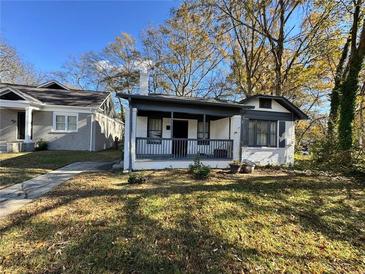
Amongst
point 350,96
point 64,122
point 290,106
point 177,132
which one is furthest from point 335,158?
point 64,122

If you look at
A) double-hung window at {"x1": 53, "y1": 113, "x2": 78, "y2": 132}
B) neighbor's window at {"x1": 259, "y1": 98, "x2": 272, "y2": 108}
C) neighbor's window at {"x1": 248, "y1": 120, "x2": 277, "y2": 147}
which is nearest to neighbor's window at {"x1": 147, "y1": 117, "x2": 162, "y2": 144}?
neighbor's window at {"x1": 248, "y1": 120, "x2": 277, "y2": 147}

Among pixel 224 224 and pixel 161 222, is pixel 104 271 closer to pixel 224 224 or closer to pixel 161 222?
pixel 161 222

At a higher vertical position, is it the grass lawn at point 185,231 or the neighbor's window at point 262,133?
the neighbor's window at point 262,133

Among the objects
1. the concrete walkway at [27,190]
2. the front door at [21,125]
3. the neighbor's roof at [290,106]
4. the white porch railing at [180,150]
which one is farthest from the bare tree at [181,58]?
the concrete walkway at [27,190]

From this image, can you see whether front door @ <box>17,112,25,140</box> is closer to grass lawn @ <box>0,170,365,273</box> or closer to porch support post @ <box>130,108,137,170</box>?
porch support post @ <box>130,108,137,170</box>

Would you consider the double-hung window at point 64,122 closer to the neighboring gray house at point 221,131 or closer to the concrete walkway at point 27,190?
the neighboring gray house at point 221,131

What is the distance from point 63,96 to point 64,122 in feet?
9.18

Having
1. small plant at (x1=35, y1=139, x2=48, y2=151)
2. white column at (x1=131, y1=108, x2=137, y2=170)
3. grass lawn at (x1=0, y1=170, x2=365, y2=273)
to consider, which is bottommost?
grass lawn at (x1=0, y1=170, x2=365, y2=273)

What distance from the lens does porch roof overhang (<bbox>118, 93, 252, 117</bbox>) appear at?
9.42 m

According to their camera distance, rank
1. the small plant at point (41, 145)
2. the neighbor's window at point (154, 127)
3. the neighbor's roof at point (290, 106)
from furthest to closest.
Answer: the small plant at point (41, 145), the neighbor's window at point (154, 127), the neighbor's roof at point (290, 106)

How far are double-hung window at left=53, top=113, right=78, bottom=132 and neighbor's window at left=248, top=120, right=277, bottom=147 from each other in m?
12.4

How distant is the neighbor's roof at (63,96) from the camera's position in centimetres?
1655

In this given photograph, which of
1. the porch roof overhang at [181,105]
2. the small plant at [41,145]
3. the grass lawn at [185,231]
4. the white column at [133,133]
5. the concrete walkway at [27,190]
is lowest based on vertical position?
the grass lawn at [185,231]

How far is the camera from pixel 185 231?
4020 mm
